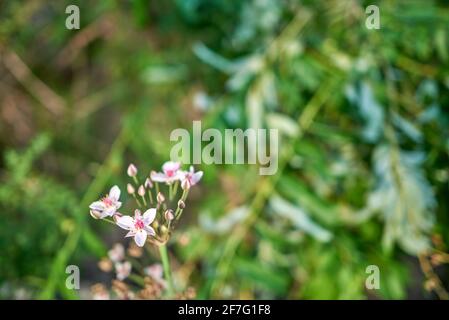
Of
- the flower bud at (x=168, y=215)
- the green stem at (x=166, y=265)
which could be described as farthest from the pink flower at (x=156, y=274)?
the flower bud at (x=168, y=215)

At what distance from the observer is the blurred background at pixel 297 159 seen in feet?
3.48

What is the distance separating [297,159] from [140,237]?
62cm

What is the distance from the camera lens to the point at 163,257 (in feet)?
2.31

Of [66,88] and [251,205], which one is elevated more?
[66,88]

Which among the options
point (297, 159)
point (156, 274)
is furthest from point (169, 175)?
point (297, 159)

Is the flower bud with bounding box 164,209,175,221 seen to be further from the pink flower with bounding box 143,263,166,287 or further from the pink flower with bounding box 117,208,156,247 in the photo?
the pink flower with bounding box 143,263,166,287

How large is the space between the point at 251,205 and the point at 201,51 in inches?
13.0

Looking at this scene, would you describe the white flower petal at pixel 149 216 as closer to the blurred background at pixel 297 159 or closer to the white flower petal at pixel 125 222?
the white flower petal at pixel 125 222

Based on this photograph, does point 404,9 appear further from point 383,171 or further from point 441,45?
point 383,171

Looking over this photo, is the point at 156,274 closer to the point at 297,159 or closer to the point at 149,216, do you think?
the point at 149,216

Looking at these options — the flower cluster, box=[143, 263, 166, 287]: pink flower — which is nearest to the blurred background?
box=[143, 263, 166, 287]: pink flower

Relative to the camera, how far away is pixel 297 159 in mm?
1194
